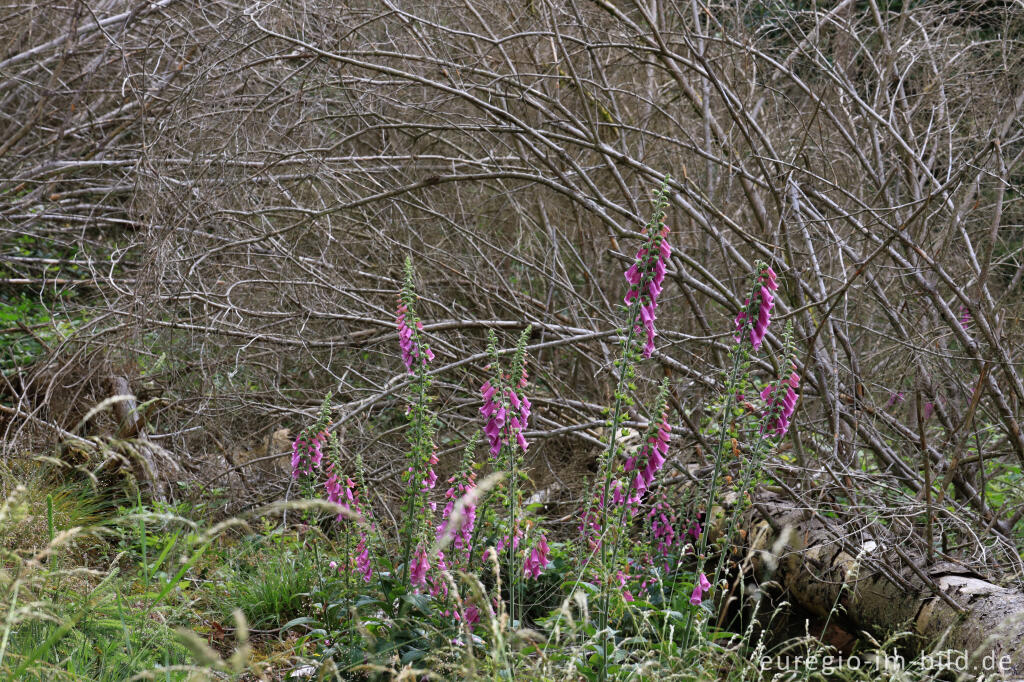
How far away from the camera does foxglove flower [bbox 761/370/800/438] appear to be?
2.87 meters

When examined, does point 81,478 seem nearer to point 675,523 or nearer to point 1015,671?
point 675,523

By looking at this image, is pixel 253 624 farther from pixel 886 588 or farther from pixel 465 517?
pixel 886 588

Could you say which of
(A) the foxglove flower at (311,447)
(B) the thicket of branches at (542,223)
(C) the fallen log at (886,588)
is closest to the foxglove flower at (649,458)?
(C) the fallen log at (886,588)

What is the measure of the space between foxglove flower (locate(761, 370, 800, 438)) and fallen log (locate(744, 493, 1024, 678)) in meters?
0.36

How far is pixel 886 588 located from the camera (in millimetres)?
3598

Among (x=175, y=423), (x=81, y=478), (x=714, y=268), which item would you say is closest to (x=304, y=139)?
(x=175, y=423)

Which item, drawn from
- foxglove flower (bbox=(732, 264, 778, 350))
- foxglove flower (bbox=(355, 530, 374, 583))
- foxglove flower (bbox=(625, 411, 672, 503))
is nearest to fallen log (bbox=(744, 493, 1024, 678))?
foxglove flower (bbox=(625, 411, 672, 503))

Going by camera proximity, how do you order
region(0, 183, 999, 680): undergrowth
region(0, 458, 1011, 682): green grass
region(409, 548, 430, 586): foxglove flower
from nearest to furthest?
region(0, 458, 1011, 682): green grass, region(0, 183, 999, 680): undergrowth, region(409, 548, 430, 586): foxglove flower

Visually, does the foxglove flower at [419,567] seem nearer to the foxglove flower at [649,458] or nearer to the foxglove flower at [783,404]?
the foxglove flower at [649,458]

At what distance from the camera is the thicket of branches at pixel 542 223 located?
4453mm

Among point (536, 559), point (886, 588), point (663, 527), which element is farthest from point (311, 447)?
point (886, 588)

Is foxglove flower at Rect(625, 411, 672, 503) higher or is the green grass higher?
foxglove flower at Rect(625, 411, 672, 503)

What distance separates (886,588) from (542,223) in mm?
4183

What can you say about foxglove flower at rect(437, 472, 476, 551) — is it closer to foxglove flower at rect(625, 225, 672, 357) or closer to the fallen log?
foxglove flower at rect(625, 225, 672, 357)
